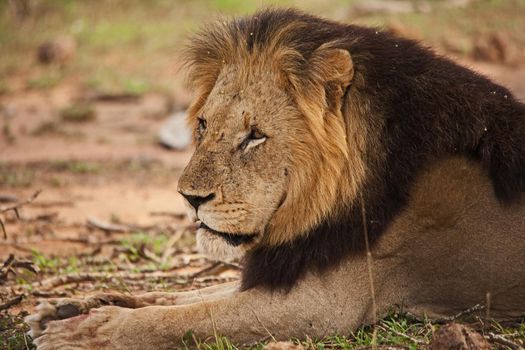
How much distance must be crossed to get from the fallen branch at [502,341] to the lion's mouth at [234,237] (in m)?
1.28

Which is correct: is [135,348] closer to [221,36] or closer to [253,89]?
[253,89]

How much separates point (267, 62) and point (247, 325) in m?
1.38

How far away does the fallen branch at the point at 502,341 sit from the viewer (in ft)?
12.6

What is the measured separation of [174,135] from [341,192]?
8126 mm

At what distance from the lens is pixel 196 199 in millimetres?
4031

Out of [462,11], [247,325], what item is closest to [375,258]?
[247,325]

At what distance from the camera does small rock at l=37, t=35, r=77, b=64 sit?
16.1m

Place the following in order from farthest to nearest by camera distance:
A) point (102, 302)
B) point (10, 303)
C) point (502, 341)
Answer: point (10, 303)
point (102, 302)
point (502, 341)

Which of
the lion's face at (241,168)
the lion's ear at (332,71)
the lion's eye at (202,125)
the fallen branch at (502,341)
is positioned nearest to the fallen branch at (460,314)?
the fallen branch at (502,341)

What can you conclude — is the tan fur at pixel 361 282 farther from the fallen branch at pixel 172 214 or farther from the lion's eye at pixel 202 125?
the fallen branch at pixel 172 214

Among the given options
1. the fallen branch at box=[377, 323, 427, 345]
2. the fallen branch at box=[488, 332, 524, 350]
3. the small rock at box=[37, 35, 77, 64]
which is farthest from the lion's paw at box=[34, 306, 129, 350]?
the small rock at box=[37, 35, 77, 64]

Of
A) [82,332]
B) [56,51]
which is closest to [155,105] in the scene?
[56,51]

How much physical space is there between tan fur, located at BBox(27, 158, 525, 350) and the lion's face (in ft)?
1.13

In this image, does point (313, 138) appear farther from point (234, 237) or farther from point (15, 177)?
point (15, 177)
